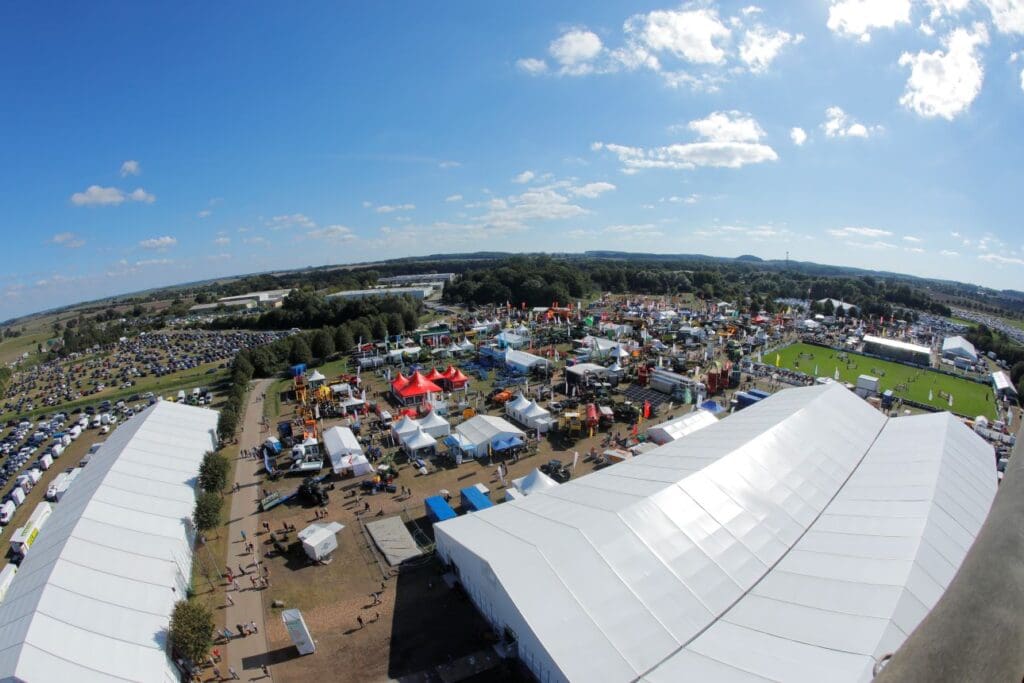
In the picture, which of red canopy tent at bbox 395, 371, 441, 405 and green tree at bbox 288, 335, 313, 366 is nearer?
red canopy tent at bbox 395, 371, 441, 405

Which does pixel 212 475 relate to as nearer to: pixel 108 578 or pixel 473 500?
pixel 108 578

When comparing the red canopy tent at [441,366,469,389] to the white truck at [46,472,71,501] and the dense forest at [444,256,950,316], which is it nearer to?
the white truck at [46,472,71,501]

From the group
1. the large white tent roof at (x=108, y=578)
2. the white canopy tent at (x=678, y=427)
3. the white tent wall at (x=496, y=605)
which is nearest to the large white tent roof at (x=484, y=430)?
the white canopy tent at (x=678, y=427)

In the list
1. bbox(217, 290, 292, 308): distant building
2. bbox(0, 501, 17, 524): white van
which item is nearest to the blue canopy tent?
bbox(0, 501, 17, 524): white van

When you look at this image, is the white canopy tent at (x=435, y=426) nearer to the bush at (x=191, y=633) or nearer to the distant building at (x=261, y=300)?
the bush at (x=191, y=633)

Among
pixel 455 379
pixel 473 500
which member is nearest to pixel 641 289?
pixel 455 379
